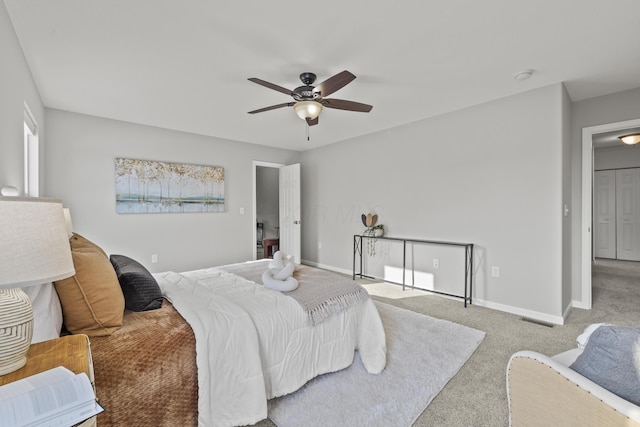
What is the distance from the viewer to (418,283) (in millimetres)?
4184

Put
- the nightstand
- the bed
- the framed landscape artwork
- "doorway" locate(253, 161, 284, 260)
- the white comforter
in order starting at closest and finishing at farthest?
the nightstand → the bed → the white comforter → the framed landscape artwork → "doorway" locate(253, 161, 284, 260)

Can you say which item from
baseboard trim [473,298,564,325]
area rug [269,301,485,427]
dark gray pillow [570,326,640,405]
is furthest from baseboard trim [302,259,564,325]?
dark gray pillow [570,326,640,405]

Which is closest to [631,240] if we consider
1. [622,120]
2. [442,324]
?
[622,120]

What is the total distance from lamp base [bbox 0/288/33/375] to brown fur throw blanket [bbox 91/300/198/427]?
0.41 m

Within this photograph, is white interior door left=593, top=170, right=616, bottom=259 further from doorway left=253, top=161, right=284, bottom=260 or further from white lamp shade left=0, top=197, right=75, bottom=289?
white lamp shade left=0, top=197, right=75, bottom=289

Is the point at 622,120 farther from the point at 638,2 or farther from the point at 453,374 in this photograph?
the point at 453,374

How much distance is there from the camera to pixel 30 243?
813 millimetres

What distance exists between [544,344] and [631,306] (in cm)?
187

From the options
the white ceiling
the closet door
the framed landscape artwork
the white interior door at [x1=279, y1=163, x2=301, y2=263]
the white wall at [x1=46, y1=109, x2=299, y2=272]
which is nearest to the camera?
the white ceiling

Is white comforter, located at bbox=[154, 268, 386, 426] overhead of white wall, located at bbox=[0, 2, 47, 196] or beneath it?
beneath

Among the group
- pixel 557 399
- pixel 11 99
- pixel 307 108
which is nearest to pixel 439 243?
pixel 307 108

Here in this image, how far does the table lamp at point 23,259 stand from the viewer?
775 millimetres

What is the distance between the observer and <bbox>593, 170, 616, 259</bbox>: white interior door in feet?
21.0

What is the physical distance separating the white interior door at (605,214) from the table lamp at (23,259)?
892 centimetres
